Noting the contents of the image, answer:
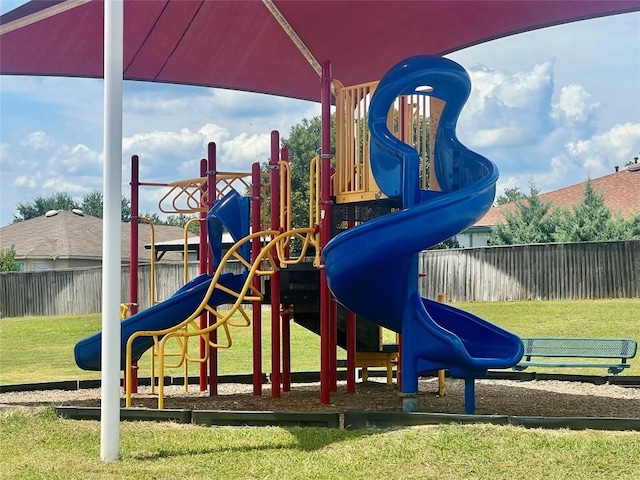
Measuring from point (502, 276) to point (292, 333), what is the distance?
7.11 metres

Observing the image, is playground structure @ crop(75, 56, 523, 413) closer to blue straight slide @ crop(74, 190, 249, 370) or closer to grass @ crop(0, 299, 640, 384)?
blue straight slide @ crop(74, 190, 249, 370)

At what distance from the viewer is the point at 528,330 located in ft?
71.5

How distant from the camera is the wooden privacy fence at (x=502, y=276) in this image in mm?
24781

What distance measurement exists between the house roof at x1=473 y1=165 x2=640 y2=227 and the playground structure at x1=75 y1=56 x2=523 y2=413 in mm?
26419

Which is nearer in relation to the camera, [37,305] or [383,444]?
[383,444]

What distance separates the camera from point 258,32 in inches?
434

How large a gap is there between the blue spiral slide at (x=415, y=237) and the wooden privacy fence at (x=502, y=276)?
15798 mm

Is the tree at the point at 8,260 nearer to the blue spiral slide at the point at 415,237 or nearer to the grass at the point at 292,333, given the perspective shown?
the grass at the point at 292,333

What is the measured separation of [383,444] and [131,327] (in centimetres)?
453

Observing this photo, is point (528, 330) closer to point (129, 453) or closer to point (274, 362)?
point (274, 362)

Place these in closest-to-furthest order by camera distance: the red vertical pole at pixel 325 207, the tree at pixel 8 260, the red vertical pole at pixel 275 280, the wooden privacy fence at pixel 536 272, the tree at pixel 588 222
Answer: the red vertical pole at pixel 325 207, the red vertical pole at pixel 275 280, the wooden privacy fence at pixel 536 272, the tree at pixel 588 222, the tree at pixel 8 260

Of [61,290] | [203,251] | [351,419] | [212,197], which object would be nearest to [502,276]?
[61,290]

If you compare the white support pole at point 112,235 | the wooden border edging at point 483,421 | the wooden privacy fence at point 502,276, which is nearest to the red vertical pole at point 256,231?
the wooden border edging at point 483,421

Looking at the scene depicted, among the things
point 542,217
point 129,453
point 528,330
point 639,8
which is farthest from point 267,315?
point 129,453
